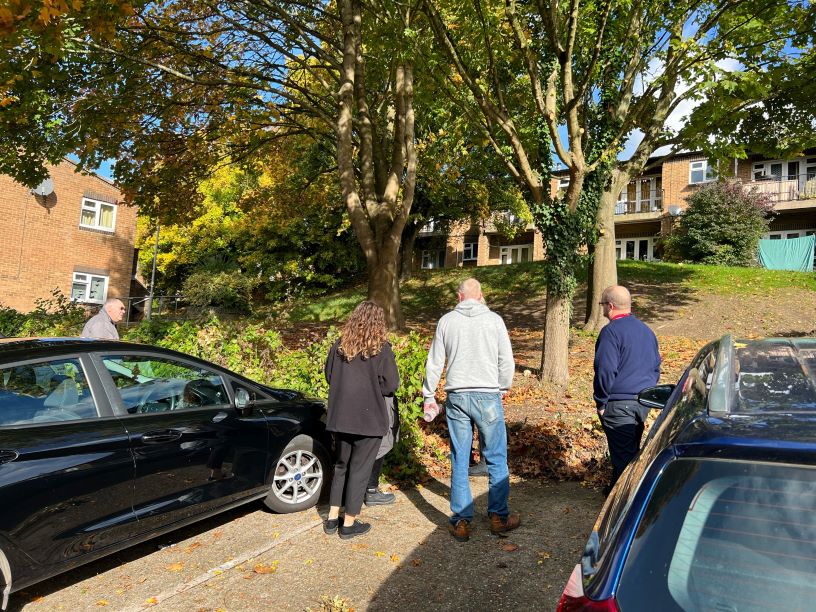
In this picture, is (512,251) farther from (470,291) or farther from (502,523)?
(502,523)

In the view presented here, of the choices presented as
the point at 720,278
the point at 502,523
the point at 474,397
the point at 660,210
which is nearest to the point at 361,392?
the point at 474,397

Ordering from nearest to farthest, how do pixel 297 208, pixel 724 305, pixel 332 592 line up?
pixel 332 592 → pixel 724 305 → pixel 297 208

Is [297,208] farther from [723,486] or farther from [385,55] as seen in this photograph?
[723,486]

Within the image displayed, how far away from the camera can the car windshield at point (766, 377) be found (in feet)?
6.03

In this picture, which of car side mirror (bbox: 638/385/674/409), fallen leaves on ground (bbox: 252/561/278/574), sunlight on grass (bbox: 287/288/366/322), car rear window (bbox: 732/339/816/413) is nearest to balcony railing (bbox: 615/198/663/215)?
sunlight on grass (bbox: 287/288/366/322)

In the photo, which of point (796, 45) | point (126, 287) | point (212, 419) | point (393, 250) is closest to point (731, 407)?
point (212, 419)

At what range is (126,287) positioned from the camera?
996 inches

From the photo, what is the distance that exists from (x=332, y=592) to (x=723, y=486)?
111 inches

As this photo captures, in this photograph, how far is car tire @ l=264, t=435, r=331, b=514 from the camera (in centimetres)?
492

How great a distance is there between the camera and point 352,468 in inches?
175

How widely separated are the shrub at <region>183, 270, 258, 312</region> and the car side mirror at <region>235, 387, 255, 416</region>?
27075 millimetres

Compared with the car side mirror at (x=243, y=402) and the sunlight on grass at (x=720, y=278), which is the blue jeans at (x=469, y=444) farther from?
the sunlight on grass at (x=720, y=278)

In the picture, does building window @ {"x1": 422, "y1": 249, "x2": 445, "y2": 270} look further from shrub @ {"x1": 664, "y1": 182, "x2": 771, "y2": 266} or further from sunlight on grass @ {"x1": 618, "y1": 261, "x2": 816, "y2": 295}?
sunlight on grass @ {"x1": 618, "y1": 261, "x2": 816, "y2": 295}

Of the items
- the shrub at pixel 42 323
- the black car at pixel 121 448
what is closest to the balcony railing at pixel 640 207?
the shrub at pixel 42 323
